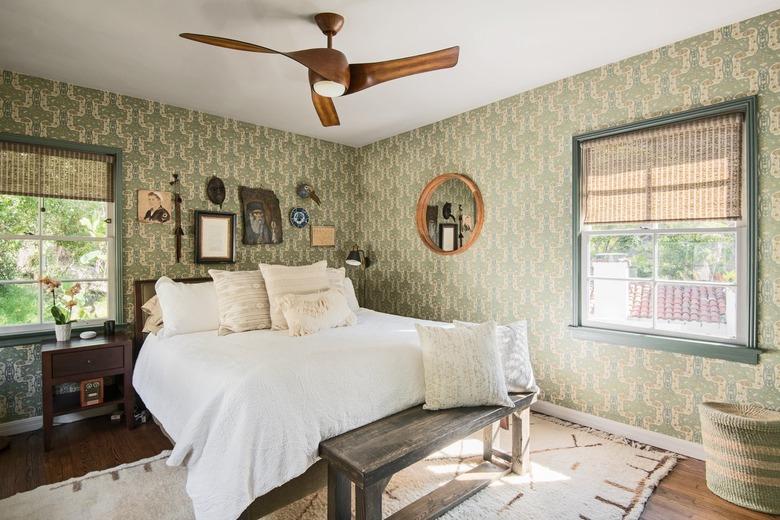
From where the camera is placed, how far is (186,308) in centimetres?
298

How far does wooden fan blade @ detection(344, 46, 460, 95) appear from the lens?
2055 mm

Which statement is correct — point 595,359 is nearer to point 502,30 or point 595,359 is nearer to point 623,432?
point 623,432

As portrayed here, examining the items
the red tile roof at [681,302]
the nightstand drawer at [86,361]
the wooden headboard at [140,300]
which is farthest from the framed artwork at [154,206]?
the red tile roof at [681,302]

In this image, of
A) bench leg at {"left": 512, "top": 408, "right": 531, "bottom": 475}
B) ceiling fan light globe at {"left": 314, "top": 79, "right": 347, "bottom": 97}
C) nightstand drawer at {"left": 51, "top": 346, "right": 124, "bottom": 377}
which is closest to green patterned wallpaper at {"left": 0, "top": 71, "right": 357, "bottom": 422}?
nightstand drawer at {"left": 51, "top": 346, "right": 124, "bottom": 377}

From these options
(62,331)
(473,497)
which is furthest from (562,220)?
(62,331)

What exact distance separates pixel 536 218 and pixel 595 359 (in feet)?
3.75

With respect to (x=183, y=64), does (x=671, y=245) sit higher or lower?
lower

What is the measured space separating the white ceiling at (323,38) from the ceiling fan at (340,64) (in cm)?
28

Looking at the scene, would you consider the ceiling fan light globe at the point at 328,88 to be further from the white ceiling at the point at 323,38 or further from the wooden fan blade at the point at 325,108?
the white ceiling at the point at 323,38

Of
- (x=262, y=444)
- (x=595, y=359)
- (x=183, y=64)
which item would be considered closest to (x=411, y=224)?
(x=595, y=359)

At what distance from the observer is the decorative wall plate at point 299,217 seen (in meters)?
4.41

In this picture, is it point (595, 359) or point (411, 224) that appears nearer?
point (595, 359)

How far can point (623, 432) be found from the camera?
2.81 m

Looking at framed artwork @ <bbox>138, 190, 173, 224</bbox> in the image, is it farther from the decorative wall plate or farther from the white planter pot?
the decorative wall plate
